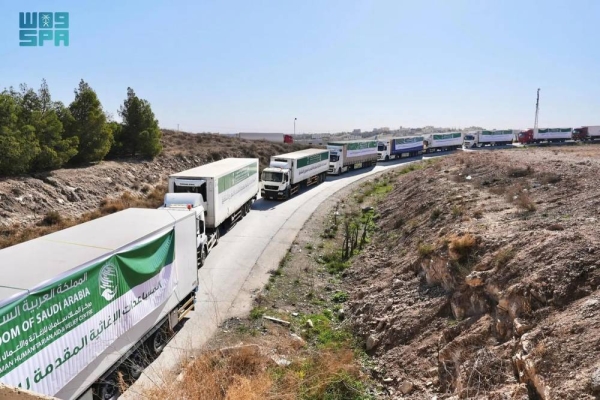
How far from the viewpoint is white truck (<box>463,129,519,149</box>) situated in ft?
225

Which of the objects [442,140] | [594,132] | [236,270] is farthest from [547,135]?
[236,270]

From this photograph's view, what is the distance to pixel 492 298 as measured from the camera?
9.90m

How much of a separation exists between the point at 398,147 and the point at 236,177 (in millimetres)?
39308

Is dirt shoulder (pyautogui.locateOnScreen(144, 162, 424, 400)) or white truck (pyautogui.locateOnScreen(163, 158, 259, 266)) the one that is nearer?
dirt shoulder (pyautogui.locateOnScreen(144, 162, 424, 400))

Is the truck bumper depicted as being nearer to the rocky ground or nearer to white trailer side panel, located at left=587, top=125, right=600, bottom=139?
the rocky ground

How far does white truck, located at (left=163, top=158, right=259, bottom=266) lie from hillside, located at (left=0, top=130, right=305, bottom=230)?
789 centimetres

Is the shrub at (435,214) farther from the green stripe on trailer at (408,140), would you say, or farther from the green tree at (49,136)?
the green stripe on trailer at (408,140)

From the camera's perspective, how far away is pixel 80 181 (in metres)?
25.3

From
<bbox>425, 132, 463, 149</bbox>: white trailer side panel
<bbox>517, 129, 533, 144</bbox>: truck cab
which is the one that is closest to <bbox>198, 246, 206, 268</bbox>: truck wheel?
<bbox>425, 132, 463, 149</bbox>: white trailer side panel

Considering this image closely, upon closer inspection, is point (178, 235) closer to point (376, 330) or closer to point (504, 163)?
point (376, 330)

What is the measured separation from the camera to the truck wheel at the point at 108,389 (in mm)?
7873

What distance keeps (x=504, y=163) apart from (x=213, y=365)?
23.3 metres

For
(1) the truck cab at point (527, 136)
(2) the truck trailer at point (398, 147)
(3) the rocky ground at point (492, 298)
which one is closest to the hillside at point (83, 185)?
(3) the rocky ground at point (492, 298)

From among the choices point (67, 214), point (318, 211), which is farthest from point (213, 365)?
point (318, 211)
